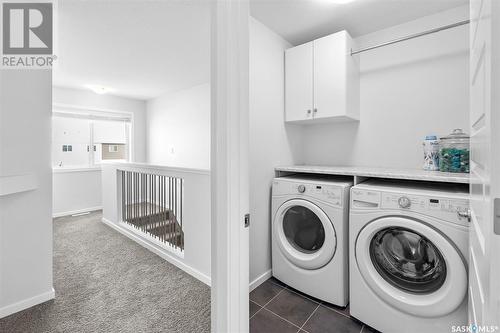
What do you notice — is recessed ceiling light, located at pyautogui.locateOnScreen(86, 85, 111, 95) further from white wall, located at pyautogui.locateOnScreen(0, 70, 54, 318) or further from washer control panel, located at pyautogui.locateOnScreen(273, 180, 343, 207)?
washer control panel, located at pyautogui.locateOnScreen(273, 180, 343, 207)

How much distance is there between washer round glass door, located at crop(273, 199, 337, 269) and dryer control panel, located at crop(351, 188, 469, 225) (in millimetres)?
293

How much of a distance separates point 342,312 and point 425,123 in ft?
5.38

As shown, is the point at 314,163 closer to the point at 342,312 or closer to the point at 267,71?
the point at 267,71

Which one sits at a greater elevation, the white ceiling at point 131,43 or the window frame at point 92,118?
the white ceiling at point 131,43

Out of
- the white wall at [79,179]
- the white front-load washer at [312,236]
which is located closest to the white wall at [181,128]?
the white wall at [79,179]

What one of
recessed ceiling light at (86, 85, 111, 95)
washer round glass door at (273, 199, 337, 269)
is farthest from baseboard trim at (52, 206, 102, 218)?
washer round glass door at (273, 199, 337, 269)

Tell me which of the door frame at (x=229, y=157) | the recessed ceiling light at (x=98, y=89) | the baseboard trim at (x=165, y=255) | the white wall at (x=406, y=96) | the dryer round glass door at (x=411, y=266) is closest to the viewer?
the door frame at (x=229, y=157)

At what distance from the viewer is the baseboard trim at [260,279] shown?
A: 6.26 feet

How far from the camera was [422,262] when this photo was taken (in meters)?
1.36

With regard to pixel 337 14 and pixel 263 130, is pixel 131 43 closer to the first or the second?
pixel 263 130

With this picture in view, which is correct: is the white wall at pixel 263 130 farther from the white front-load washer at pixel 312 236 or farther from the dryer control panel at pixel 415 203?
the dryer control panel at pixel 415 203

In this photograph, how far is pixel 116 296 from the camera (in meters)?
1.79

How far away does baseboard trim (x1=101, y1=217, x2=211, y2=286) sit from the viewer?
2.04 metres

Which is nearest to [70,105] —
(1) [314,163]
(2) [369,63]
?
(1) [314,163]
